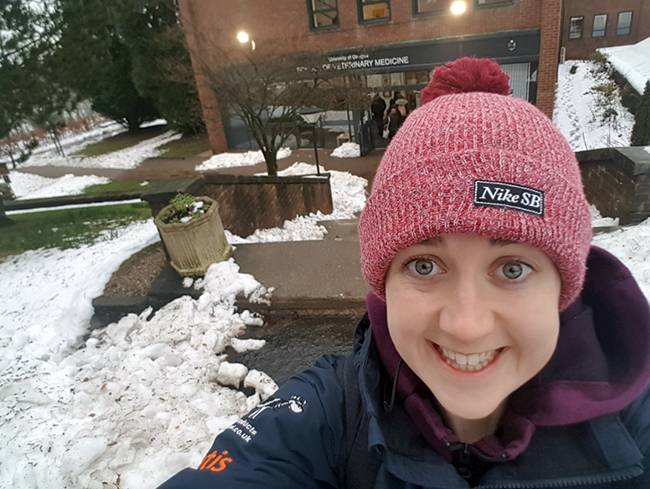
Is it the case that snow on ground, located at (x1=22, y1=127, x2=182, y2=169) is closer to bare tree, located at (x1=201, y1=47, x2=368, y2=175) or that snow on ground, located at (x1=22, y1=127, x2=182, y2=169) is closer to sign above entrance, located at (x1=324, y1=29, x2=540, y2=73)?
bare tree, located at (x1=201, y1=47, x2=368, y2=175)

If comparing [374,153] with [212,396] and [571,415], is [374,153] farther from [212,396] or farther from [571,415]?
[571,415]

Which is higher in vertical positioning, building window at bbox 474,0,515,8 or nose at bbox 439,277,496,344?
building window at bbox 474,0,515,8

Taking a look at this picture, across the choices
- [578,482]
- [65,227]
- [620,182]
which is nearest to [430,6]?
[620,182]

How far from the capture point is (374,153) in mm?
17109

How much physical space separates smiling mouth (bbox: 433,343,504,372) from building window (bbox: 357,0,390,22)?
55.1 feet

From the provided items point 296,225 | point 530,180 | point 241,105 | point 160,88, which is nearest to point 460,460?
point 530,180

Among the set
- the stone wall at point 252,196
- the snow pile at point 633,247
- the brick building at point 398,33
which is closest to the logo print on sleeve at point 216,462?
the snow pile at point 633,247

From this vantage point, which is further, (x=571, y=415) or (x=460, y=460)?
(x=460, y=460)

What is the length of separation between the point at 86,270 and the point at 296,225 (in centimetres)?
429

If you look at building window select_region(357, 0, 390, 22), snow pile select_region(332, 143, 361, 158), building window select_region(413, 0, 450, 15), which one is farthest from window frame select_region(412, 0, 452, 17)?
snow pile select_region(332, 143, 361, 158)

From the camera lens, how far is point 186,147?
2242cm

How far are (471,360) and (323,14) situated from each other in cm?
1787

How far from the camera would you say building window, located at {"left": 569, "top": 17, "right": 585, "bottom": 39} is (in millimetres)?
28053

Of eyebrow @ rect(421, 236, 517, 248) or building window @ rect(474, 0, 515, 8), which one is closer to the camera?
eyebrow @ rect(421, 236, 517, 248)
